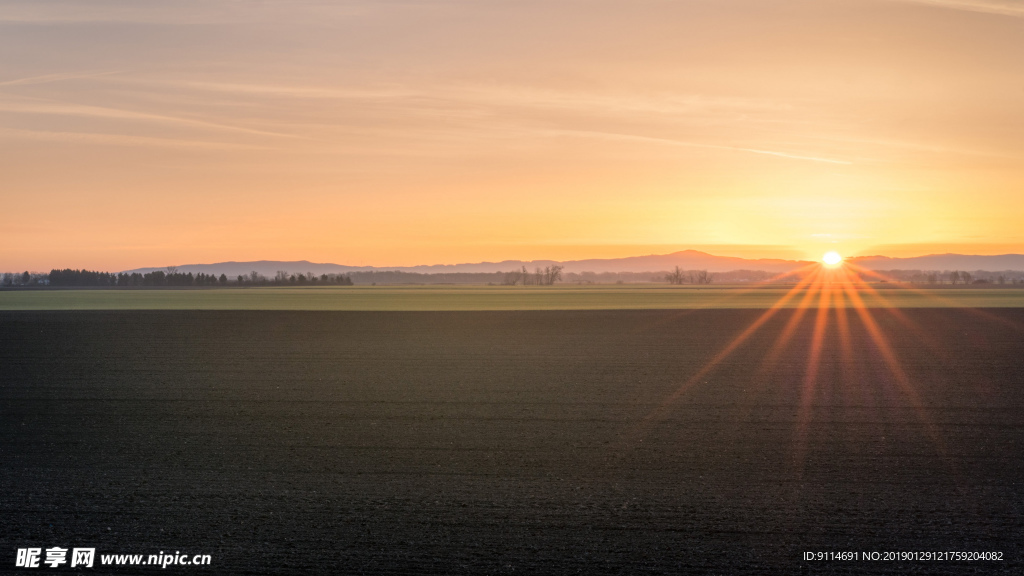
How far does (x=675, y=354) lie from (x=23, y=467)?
1861cm

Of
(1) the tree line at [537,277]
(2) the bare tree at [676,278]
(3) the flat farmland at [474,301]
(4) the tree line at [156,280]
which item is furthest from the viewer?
(1) the tree line at [537,277]

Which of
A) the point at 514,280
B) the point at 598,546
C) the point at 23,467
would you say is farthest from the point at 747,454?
the point at 514,280

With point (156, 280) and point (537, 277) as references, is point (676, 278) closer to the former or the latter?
point (537, 277)

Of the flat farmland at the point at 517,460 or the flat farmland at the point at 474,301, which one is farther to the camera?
the flat farmland at the point at 474,301

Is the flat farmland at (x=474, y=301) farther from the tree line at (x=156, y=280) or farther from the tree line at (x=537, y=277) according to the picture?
the tree line at (x=537, y=277)

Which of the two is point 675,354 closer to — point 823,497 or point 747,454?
point 747,454

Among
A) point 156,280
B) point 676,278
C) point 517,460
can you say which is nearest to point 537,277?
point 676,278

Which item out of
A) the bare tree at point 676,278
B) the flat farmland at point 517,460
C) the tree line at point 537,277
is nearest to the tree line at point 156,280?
the tree line at point 537,277

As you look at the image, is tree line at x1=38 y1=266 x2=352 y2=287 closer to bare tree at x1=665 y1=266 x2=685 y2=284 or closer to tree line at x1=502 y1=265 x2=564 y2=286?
tree line at x1=502 y1=265 x2=564 y2=286

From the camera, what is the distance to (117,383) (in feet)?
62.7

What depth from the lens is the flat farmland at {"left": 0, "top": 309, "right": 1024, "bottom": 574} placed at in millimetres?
8203

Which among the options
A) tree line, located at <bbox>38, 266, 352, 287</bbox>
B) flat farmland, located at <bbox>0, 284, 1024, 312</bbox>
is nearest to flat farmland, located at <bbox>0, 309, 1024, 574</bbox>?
flat farmland, located at <bbox>0, 284, 1024, 312</bbox>

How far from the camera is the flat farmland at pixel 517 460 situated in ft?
26.9

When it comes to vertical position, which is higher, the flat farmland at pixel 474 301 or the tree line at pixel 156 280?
the tree line at pixel 156 280
